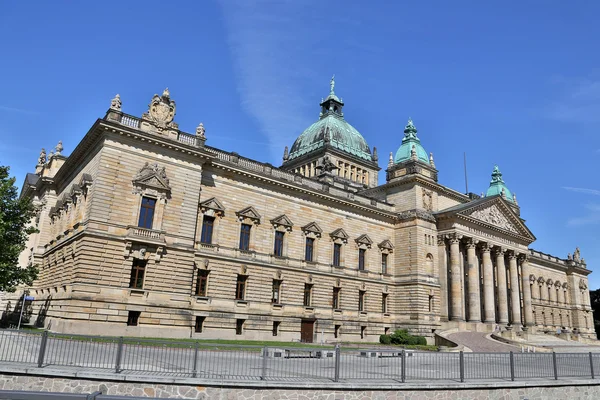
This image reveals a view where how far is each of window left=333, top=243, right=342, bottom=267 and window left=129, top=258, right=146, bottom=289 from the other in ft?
66.9

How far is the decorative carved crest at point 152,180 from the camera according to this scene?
32750mm

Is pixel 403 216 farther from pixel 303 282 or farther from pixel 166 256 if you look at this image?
pixel 166 256

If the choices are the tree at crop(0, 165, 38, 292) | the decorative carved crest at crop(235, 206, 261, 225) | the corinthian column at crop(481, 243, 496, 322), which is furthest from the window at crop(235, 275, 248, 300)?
the corinthian column at crop(481, 243, 496, 322)

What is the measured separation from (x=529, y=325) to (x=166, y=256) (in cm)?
5319

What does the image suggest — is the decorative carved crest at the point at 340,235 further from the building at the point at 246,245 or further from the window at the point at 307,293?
the window at the point at 307,293

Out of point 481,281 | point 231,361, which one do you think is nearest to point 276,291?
point 231,361

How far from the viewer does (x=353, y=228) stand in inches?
1913

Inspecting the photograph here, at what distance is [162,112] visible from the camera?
114 feet

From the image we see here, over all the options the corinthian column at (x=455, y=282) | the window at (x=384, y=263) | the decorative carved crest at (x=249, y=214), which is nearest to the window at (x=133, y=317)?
the decorative carved crest at (x=249, y=214)

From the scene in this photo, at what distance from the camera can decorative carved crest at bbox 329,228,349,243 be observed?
4609cm

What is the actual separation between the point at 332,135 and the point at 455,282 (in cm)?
3250

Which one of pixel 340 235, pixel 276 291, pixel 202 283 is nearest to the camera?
pixel 202 283

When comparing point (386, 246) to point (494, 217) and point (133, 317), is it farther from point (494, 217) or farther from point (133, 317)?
point (133, 317)

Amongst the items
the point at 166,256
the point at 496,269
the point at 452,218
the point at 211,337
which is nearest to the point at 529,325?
the point at 496,269
